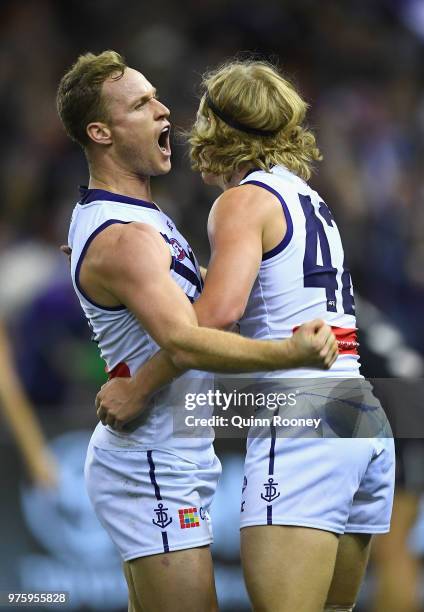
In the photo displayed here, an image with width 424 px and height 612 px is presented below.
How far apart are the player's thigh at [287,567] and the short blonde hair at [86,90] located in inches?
65.4

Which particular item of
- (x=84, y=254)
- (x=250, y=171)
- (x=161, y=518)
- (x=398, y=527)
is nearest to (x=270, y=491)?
(x=161, y=518)

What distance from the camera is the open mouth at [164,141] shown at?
3947mm

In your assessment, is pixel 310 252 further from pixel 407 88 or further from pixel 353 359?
pixel 407 88

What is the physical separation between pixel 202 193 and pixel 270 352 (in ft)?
18.2

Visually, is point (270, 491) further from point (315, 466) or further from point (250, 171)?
point (250, 171)

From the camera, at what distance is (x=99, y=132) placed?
3879mm

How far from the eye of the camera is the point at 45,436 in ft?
20.7

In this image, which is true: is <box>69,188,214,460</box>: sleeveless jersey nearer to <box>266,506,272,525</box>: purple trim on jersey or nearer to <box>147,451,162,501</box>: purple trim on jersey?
<box>147,451,162,501</box>: purple trim on jersey

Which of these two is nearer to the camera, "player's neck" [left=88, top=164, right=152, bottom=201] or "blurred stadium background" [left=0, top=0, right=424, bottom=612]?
"player's neck" [left=88, top=164, right=152, bottom=201]

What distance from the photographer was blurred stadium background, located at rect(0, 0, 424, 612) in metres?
6.15

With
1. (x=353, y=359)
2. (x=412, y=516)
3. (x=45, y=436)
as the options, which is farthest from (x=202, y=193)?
(x=353, y=359)

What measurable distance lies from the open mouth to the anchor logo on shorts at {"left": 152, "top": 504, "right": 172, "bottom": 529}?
1.36 meters

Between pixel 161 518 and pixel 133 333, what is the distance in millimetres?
665

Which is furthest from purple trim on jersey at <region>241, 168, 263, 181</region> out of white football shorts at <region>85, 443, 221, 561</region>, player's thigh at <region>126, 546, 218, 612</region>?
player's thigh at <region>126, 546, 218, 612</region>
